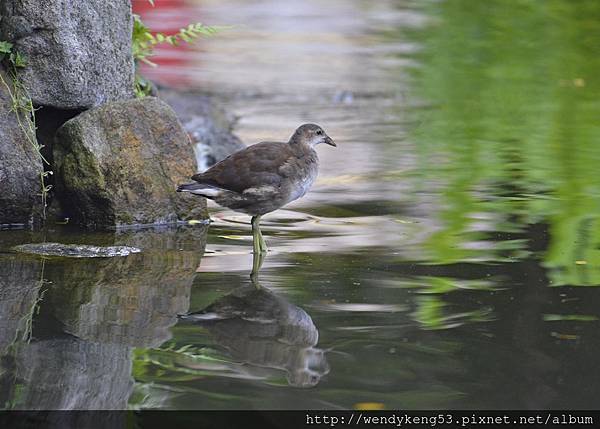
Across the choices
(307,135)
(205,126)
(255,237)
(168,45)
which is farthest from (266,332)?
(168,45)

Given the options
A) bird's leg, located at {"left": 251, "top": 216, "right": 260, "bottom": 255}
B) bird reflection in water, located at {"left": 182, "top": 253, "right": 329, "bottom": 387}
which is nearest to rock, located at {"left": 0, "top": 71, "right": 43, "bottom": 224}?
bird's leg, located at {"left": 251, "top": 216, "right": 260, "bottom": 255}

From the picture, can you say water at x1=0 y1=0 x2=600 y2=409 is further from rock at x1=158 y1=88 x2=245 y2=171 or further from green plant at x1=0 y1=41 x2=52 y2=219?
green plant at x1=0 y1=41 x2=52 y2=219

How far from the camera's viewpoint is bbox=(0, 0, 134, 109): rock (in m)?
8.64

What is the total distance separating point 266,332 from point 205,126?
606cm

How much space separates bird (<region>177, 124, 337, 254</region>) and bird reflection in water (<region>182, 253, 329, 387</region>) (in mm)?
1048

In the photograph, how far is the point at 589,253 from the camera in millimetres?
7742

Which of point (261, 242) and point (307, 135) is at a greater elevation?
point (307, 135)

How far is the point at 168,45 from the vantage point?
1986 centimetres

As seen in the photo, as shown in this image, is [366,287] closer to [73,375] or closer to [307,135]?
[307,135]

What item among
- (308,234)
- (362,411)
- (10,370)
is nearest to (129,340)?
(10,370)

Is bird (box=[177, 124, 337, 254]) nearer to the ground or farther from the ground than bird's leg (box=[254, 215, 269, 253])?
farther from the ground

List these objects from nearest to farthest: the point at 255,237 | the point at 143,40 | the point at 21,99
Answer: the point at 255,237 → the point at 21,99 → the point at 143,40

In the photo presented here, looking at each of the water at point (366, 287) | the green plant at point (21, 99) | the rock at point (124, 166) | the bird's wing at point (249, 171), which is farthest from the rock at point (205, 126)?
the bird's wing at point (249, 171)

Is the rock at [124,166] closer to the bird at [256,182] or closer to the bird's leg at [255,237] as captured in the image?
the bird at [256,182]
